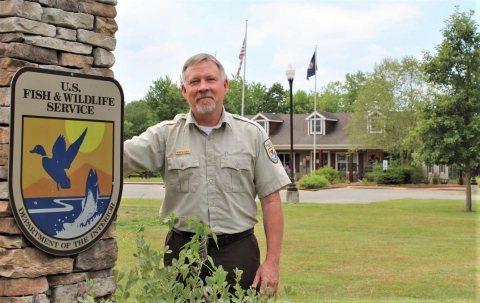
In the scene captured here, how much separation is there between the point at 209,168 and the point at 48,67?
1.05 m

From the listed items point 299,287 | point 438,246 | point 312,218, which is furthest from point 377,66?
point 299,287

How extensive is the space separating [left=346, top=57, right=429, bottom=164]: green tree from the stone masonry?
3407 centimetres

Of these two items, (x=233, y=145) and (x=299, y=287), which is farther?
(x=299, y=287)

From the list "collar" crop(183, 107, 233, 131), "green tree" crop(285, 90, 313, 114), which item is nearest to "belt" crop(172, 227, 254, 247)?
"collar" crop(183, 107, 233, 131)

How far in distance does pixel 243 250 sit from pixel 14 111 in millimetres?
1509

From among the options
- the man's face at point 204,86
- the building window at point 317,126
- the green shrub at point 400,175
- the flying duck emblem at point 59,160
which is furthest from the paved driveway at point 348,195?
the flying duck emblem at point 59,160

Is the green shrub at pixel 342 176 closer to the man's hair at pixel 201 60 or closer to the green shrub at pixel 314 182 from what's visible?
the green shrub at pixel 314 182

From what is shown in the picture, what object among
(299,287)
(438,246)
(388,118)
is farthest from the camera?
(388,118)

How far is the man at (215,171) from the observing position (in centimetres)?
347

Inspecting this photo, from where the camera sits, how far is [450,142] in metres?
18.2

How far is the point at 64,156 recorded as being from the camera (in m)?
3.04

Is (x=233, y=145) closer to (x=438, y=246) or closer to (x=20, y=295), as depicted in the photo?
(x=20, y=295)

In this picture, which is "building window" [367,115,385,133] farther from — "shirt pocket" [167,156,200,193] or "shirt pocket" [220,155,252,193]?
"shirt pocket" [167,156,200,193]

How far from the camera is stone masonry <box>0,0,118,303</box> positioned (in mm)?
2900
